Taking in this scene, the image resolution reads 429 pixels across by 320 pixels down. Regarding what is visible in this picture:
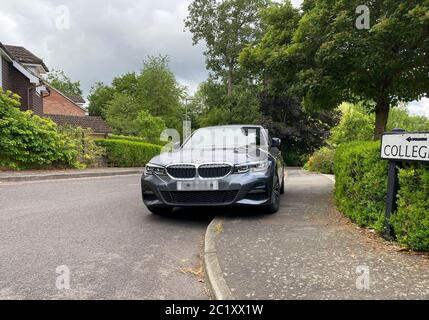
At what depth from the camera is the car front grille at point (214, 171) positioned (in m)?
5.64

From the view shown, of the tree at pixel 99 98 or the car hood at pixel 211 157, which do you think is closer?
the car hood at pixel 211 157

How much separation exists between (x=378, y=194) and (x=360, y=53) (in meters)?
3.20

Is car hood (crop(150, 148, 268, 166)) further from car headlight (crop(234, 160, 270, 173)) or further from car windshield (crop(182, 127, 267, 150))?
car windshield (crop(182, 127, 267, 150))

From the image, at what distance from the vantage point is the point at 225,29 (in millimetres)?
41750

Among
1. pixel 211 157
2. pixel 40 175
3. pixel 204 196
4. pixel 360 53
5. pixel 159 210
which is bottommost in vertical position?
pixel 159 210

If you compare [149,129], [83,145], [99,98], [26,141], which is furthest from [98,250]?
[99,98]

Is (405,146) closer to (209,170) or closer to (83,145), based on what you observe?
(209,170)

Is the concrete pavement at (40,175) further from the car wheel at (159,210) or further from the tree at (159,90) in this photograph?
the tree at (159,90)

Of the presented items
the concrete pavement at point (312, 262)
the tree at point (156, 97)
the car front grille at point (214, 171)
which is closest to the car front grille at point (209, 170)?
the car front grille at point (214, 171)

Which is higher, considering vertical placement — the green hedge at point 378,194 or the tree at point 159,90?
the tree at point 159,90

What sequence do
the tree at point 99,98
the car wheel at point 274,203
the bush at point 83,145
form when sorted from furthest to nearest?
the tree at point 99,98 < the bush at point 83,145 < the car wheel at point 274,203

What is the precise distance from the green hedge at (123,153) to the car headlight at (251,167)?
14035mm
